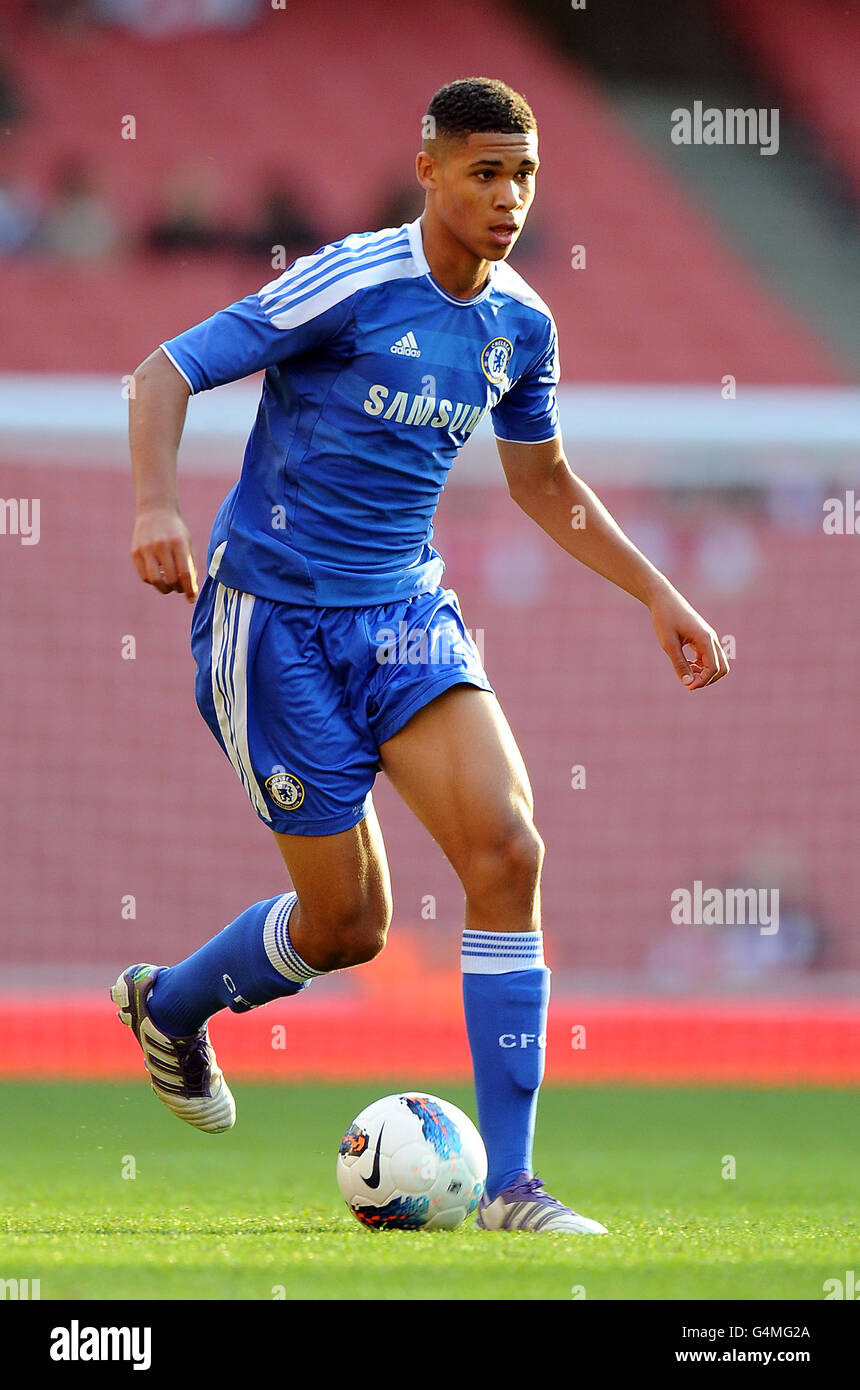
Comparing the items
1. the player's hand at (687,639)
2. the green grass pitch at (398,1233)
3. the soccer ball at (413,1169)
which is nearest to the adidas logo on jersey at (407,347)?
the player's hand at (687,639)

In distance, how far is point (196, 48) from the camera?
50.6ft

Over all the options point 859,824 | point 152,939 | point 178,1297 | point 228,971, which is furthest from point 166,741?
point 178,1297

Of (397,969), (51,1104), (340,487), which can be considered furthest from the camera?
(397,969)

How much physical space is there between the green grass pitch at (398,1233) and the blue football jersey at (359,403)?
1402 millimetres

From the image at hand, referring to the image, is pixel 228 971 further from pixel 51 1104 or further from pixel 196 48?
pixel 196 48

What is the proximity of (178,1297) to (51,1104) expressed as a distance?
4708 millimetres

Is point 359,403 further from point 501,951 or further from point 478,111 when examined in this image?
point 501,951

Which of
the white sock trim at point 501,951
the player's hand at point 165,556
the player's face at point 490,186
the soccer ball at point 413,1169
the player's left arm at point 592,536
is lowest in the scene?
the soccer ball at point 413,1169

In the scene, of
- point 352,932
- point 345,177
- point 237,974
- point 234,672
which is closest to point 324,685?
point 234,672

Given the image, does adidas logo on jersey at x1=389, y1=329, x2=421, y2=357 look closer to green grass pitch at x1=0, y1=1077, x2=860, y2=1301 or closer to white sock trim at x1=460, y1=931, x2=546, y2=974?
white sock trim at x1=460, y1=931, x2=546, y2=974

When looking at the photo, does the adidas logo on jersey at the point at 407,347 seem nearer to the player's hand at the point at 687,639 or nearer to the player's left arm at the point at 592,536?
the player's left arm at the point at 592,536

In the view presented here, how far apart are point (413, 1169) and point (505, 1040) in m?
0.33

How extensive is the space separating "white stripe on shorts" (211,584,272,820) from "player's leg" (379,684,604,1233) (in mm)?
486

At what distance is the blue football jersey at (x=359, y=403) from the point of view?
387cm
